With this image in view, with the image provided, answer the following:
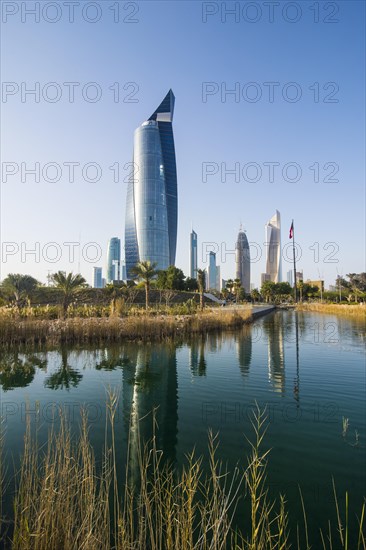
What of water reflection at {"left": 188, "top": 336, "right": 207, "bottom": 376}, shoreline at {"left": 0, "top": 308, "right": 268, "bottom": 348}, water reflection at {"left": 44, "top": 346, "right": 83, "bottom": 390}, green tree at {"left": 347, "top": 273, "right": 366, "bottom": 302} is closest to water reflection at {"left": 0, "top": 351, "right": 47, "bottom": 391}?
water reflection at {"left": 44, "top": 346, "right": 83, "bottom": 390}

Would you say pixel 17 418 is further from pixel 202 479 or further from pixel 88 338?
pixel 88 338

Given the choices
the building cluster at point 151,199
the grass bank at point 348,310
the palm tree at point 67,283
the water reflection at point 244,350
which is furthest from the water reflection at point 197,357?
the building cluster at point 151,199

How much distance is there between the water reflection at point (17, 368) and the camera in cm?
1102

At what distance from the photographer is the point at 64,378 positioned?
38.0 ft

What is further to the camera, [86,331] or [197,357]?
[86,331]

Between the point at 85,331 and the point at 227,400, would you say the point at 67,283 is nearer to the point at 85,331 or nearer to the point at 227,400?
the point at 85,331

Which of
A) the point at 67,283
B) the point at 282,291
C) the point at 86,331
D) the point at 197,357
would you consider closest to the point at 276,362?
the point at 197,357

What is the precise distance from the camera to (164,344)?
1859cm

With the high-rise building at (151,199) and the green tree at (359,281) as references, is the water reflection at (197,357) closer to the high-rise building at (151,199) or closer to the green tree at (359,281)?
the green tree at (359,281)

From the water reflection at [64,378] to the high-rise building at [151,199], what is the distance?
113584mm

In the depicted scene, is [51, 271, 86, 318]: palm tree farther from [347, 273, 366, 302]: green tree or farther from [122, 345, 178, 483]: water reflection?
[347, 273, 366, 302]: green tree

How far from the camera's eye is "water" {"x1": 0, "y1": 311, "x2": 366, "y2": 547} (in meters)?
5.51

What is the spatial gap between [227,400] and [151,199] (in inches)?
4850

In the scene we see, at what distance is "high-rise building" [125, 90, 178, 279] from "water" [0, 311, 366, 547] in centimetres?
11247
